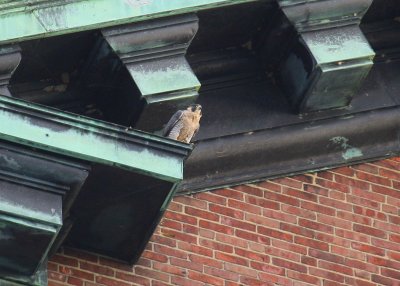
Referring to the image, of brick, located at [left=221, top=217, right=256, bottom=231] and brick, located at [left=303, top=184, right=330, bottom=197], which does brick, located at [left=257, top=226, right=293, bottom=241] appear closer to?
brick, located at [left=221, top=217, right=256, bottom=231]

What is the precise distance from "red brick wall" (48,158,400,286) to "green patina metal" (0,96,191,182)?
4.06 feet

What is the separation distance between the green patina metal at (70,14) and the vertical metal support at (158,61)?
0.09 metres

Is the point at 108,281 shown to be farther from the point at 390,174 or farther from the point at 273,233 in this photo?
the point at 390,174

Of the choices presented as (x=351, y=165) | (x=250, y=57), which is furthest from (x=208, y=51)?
(x=351, y=165)

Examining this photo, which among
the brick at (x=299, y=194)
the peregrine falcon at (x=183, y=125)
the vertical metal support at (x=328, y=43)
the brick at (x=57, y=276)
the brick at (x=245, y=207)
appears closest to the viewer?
the peregrine falcon at (x=183, y=125)

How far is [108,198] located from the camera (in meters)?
15.8

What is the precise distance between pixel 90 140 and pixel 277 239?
2.21m

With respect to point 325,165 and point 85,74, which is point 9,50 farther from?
point 325,165

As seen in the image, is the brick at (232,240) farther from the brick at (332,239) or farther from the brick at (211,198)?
the brick at (332,239)

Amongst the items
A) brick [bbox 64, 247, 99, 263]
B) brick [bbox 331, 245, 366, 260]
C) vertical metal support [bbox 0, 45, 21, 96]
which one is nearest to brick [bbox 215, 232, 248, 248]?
brick [bbox 331, 245, 366, 260]

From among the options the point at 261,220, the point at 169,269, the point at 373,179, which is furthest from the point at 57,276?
the point at 373,179

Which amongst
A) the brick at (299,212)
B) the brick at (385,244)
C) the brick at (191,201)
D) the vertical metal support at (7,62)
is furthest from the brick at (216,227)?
the vertical metal support at (7,62)

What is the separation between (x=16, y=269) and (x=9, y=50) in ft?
4.66

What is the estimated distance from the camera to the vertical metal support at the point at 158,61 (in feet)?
52.2
